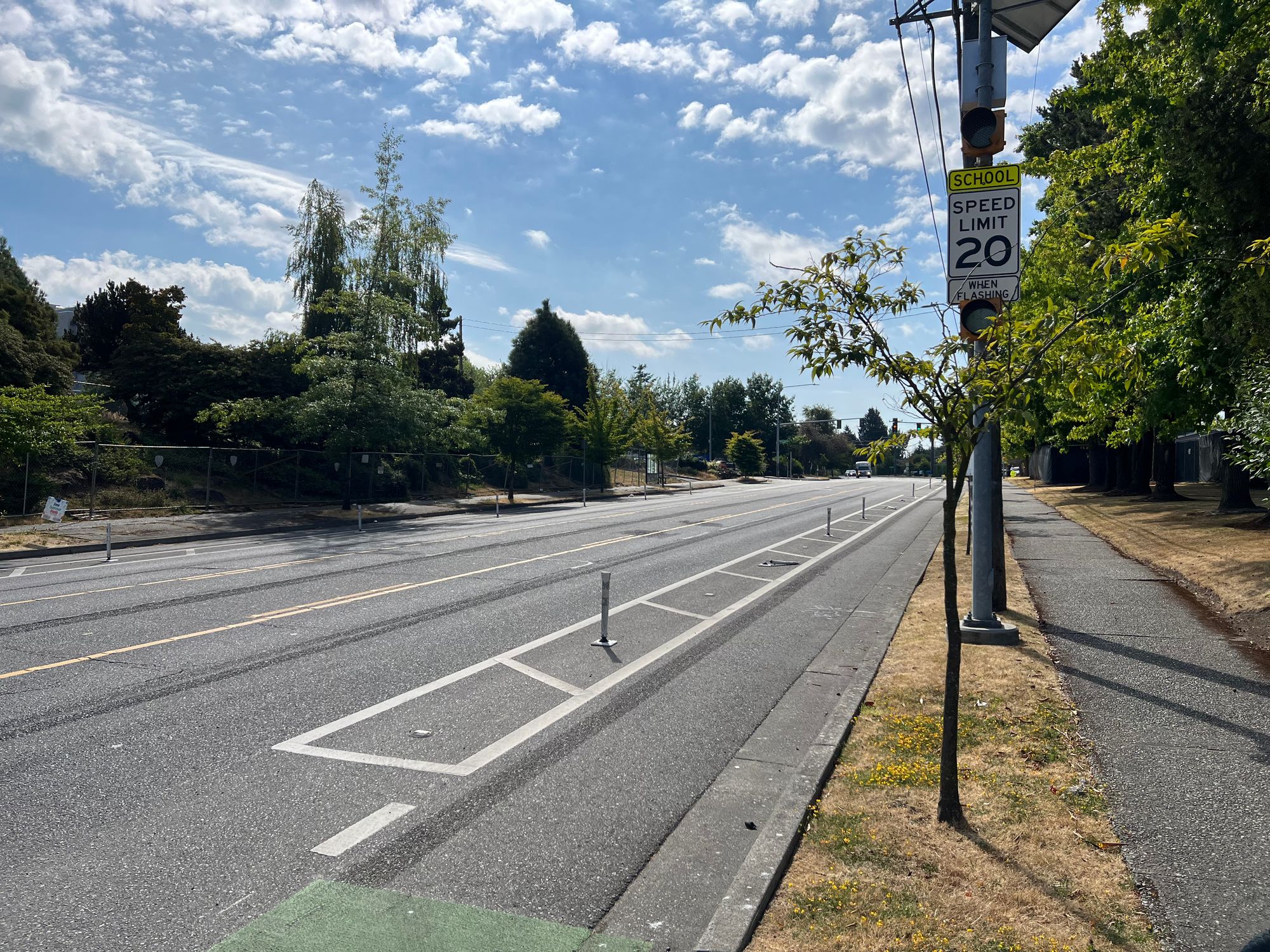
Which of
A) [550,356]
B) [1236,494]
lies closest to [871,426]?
[550,356]

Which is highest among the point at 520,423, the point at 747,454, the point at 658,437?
the point at 658,437

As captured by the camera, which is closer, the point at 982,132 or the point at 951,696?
the point at 951,696

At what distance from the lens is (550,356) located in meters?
74.7

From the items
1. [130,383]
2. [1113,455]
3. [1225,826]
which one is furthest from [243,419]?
[1113,455]

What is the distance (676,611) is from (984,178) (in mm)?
6224

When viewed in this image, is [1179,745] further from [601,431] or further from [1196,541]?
[601,431]

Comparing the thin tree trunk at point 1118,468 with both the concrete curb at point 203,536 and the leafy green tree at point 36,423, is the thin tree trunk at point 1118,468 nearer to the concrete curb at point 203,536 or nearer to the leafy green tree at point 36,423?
the concrete curb at point 203,536

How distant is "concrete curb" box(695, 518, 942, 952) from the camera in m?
3.57

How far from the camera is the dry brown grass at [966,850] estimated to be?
3547mm

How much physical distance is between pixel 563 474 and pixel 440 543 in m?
33.4

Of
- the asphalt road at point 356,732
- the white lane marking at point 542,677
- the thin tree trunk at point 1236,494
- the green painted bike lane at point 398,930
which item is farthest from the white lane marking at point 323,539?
the green painted bike lane at point 398,930

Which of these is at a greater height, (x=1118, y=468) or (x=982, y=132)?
(x=982, y=132)

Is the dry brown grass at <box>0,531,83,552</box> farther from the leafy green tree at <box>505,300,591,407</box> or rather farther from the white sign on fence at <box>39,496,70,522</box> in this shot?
the leafy green tree at <box>505,300,591,407</box>

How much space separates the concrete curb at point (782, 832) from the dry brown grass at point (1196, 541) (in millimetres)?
6523
